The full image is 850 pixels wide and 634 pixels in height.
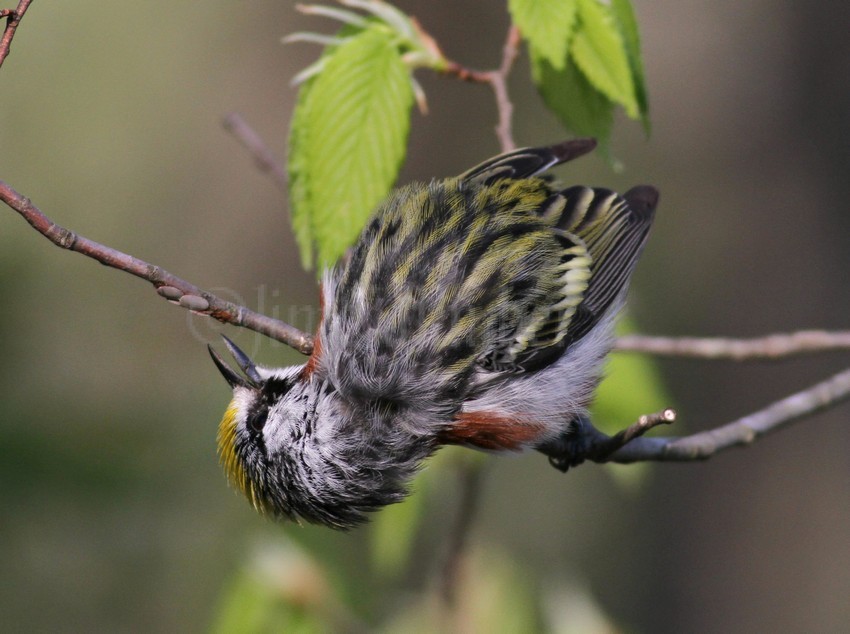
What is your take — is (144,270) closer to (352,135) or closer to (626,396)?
(352,135)

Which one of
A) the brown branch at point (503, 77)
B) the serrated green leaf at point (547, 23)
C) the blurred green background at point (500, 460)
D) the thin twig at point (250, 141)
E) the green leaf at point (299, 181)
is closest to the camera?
the serrated green leaf at point (547, 23)

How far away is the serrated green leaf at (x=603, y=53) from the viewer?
10.1ft

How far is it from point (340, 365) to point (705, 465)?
4.68m

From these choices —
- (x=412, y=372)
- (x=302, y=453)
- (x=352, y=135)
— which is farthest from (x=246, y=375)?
(x=352, y=135)

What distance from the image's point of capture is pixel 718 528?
692cm

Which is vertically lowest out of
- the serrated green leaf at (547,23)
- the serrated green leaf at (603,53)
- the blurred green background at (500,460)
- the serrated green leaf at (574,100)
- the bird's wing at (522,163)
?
the blurred green background at (500,460)

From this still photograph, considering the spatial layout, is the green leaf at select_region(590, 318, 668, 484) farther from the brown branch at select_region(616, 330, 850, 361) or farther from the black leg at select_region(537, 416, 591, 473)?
the black leg at select_region(537, 416, 591, 473)

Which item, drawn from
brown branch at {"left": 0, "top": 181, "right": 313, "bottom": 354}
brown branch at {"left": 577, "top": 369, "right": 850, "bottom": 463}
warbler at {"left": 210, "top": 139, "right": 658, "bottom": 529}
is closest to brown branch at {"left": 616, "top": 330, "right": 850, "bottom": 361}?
brown branch at {"left": 577, "top": 369, "right": 850, "bottom": 463}

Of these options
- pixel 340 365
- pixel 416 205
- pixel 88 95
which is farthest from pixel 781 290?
pixel 88 95

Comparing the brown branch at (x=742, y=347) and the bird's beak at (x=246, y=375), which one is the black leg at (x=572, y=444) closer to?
the brown branch at (x=742, y=347)

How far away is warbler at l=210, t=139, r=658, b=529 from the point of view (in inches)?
123

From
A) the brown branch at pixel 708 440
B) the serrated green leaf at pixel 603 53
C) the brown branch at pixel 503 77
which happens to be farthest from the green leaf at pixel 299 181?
the brown branch at pixel 708 440

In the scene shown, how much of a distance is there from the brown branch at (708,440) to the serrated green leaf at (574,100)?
1.14 m

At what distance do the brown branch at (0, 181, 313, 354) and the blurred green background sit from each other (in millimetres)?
1907
